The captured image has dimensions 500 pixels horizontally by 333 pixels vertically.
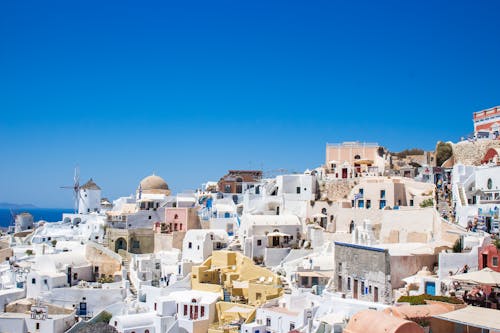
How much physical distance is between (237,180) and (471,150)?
2250 centimetres

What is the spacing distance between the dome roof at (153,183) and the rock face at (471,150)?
3006 cm

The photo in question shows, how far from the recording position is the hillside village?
Result: 26.2 metres

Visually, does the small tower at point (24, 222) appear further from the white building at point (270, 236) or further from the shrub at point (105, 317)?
the white building at point (270, 236)

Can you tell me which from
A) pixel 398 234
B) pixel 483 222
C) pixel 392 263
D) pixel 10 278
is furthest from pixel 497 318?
pixel 10 278

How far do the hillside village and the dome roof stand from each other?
4.26 m

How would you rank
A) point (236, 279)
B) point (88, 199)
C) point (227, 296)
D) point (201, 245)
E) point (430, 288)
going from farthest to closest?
point (88, 199)
point (201, 245)
point (236, 279)
point (227, 296)
point (430, 288)

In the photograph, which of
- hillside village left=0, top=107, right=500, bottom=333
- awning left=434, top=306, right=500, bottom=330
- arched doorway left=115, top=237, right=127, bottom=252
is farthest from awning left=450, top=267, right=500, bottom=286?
arched doorway left=115, top=237, right=127, bottom=252

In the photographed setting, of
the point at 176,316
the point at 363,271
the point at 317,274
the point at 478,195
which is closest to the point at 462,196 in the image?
the point at 478,195

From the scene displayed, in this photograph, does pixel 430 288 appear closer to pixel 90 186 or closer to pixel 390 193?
pixel 390 193

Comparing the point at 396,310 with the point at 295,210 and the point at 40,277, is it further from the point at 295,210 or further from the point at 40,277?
the point at 40,277

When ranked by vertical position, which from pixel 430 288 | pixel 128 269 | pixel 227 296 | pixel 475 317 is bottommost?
pixel 227 296

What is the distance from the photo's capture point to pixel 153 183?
62.0 m

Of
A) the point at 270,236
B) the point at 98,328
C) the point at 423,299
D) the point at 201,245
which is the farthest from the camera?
the point at 201,245

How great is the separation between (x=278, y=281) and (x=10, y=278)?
21.4 metres
